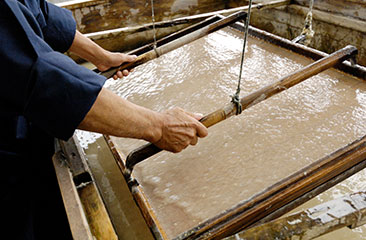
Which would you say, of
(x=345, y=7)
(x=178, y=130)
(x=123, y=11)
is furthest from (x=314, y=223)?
(x=123, y=11)

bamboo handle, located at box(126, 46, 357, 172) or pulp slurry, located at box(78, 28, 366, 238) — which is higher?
bamboo handle, located at box(126, 46, 357, 172)

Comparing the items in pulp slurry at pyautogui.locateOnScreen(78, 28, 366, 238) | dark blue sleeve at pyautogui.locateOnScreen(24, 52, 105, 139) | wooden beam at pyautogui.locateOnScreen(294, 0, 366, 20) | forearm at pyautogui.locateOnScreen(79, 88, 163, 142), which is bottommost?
pulp slurry at pyautogui.locateOnScreen(78, 28, 366, 238)

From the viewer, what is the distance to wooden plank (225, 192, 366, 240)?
73 cm

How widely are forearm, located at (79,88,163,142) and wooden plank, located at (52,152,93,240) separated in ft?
1.09

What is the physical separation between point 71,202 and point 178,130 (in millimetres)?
517

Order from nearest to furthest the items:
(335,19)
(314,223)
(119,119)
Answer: (314,223), (119,119), (335,19)

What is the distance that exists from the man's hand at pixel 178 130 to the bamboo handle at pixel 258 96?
A: 78mm

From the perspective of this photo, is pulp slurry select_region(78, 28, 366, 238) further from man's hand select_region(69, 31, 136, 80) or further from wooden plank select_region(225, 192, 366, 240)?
wooden plank select_region(225, 192, 366, 240)

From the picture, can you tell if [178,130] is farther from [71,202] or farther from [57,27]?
[57,27]

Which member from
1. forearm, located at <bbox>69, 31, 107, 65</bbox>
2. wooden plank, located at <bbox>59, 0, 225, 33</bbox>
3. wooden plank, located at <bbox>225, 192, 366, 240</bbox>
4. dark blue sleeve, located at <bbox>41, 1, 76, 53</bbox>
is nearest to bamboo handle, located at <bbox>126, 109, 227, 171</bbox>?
wooden plank, located at <bbox>225, 192, 366, 240</bbox>

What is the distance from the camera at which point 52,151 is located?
126cm

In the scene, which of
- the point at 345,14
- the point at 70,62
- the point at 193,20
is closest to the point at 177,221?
the point at 70,62

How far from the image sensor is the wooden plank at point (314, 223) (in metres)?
0.73

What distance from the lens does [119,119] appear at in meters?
0.93
